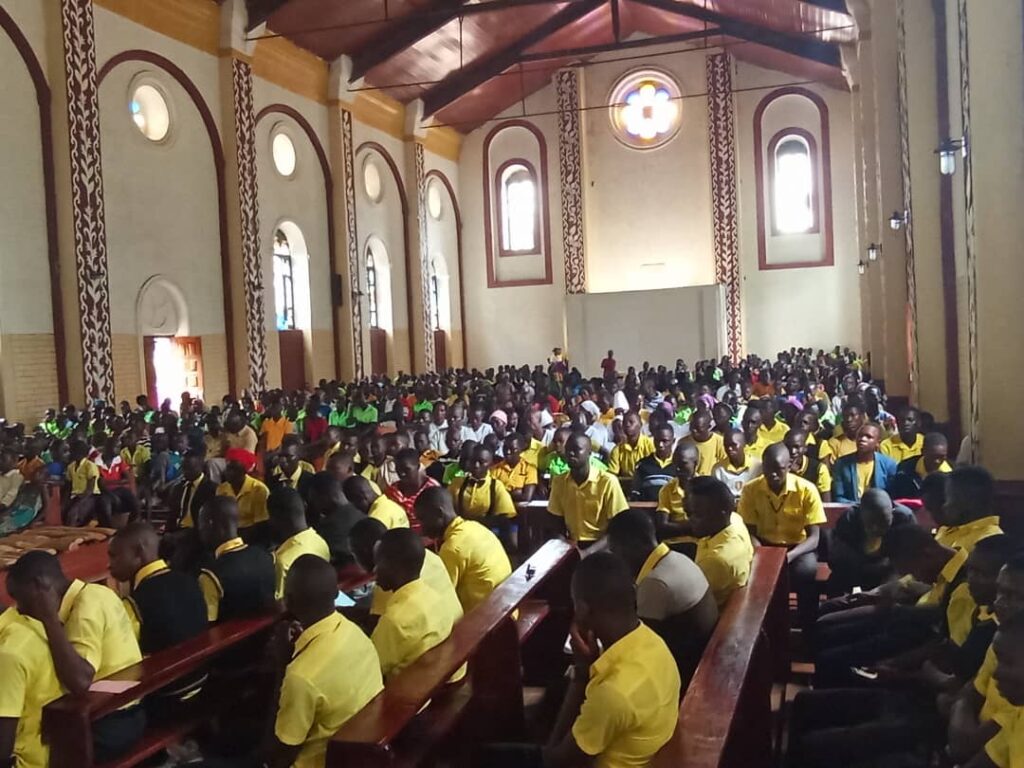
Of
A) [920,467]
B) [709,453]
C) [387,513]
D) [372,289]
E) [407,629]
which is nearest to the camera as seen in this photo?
[407,629]

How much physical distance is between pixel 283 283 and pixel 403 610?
1540 cm

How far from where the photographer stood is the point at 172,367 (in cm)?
1538

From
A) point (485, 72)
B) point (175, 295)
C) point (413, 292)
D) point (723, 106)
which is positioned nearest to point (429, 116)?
point (485, 72)

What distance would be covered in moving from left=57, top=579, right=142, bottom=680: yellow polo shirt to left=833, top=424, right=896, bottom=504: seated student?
15.3 feet

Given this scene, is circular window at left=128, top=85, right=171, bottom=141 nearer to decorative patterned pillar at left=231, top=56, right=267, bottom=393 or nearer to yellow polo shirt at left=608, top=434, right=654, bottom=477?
decorative patterned pillar at left=231, top=56, right=267, bottom=393

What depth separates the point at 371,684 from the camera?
3.40m

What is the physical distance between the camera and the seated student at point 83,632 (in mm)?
3512

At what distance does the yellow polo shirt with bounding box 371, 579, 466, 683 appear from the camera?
3775 millimetres

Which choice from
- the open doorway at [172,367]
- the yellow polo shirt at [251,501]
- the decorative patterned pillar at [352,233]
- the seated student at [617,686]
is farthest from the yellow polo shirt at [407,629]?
the decorative patterned pillar at [352,233]

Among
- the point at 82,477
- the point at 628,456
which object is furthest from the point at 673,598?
the point at 82,477

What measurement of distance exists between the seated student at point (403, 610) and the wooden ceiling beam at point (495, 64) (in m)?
18.8

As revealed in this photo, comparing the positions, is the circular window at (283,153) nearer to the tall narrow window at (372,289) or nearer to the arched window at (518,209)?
the tall narrow window at (372,289)

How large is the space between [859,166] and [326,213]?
10.4 metres

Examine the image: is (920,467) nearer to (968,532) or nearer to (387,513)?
(968,532)
